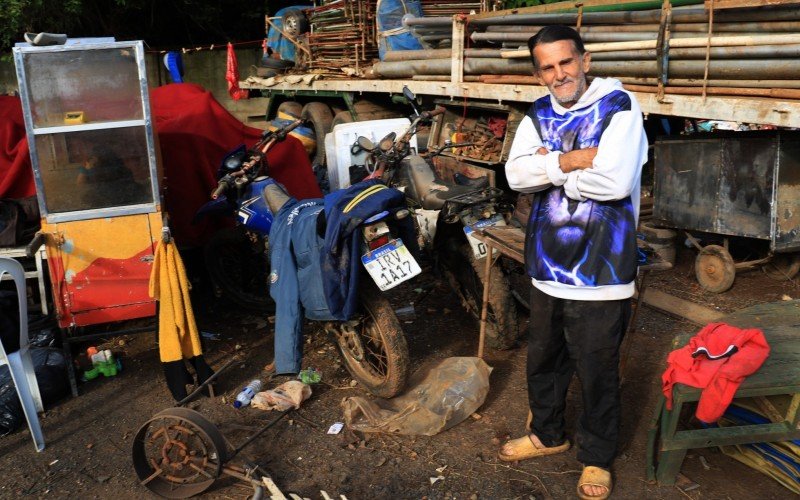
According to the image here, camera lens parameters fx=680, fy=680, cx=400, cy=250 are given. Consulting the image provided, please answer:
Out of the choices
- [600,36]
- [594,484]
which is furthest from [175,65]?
[594,484]

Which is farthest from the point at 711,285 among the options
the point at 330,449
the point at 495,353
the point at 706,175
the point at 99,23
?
→ the point at 99,23

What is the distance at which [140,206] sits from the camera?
4.16 metres

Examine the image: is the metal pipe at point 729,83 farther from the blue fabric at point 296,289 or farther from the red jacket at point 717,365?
the blue fabric at point 296,289

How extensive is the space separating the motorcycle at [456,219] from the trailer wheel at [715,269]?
2.12 meters

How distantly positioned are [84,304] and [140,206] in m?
0.69

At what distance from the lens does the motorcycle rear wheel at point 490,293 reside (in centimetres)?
438

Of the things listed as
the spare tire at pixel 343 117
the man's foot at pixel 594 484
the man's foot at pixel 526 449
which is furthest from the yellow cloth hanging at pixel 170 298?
the spare tire at pixel 343 117

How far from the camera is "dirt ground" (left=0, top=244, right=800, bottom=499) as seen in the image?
10.8 feet

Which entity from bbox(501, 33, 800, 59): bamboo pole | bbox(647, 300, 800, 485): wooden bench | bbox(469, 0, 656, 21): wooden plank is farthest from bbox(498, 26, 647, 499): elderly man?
bbox(469, 0, 656, 21): wooden plank

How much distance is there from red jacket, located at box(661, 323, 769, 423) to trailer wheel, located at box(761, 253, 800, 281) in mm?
3284

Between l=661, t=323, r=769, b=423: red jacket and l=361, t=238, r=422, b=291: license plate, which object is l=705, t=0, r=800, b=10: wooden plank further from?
l=361, t=238, r=422, b=291: license plate

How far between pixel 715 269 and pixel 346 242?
3.50 metres

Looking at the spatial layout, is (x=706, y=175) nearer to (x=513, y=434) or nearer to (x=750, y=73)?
(x=750, y=73)

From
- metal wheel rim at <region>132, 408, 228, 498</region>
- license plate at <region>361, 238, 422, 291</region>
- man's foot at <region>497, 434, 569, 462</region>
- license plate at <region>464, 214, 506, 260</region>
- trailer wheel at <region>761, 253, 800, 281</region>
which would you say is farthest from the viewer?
trailer wheel at <region>761, 253, 800, 281</region>
